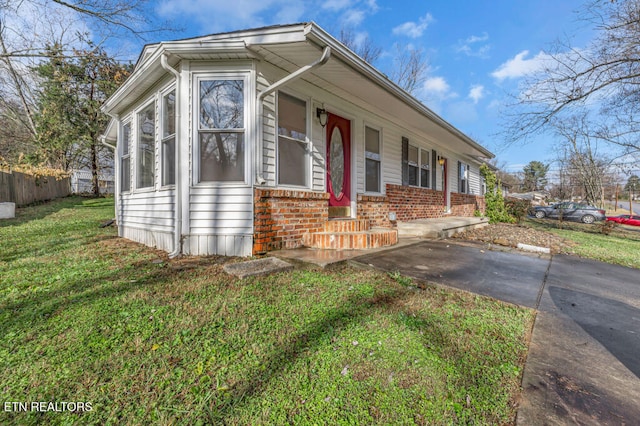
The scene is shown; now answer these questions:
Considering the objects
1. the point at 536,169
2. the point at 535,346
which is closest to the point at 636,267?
the point at 535,346

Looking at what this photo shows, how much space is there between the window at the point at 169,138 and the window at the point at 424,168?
6.86 m

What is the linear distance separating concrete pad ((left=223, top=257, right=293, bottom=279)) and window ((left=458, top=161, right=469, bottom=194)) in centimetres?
1017

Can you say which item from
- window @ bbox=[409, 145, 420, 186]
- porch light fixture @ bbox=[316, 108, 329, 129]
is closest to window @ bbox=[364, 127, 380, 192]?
porch light fixture @ bbox=[316, 108, 329, 129]

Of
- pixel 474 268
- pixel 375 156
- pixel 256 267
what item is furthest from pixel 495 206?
pixel 256 267

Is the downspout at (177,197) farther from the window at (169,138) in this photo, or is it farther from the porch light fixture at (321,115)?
the porch light fixture at (321,115)

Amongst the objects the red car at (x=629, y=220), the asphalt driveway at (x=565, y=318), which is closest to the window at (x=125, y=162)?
the asphalt driveway at (x=565, y=318)

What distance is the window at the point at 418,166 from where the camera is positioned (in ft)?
25.8

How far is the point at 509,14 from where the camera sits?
7.68m

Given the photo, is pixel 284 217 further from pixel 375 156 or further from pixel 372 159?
pixel 375 156

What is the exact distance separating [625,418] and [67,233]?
26.2ft

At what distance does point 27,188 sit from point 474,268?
1580 centimetres

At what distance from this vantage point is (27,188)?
10.8 metres

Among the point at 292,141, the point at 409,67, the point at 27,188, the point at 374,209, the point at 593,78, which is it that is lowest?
the point at 374,209

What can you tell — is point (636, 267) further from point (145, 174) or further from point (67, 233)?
point (67, 233)
